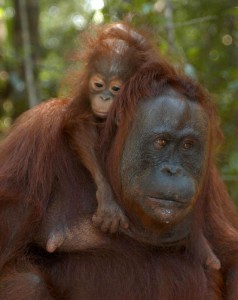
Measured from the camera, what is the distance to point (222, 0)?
7250mm

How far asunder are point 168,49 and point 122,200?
200cm

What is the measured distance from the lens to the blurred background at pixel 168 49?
5965mm

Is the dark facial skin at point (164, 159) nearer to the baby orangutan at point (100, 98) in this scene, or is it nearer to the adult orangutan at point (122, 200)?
the adult orangutan at point (122, 200)

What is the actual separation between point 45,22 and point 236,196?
9.22 m

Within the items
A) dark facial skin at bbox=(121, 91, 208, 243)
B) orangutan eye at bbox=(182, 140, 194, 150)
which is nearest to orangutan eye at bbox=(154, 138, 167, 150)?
dark facial skin at bbox=(121, 91, 208, 243)

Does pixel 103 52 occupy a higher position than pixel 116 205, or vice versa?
pixel 103 52

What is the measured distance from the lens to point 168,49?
5707 millimetres

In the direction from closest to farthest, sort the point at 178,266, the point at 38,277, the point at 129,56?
the point at 38,277, the point at 178,266, the point at 129,56

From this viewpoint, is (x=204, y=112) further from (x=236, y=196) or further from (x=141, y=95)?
(x=236, y=196)

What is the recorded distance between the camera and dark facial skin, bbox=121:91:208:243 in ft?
12.7

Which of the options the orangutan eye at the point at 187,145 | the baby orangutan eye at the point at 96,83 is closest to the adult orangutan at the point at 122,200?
the orangutan eye at the point at 187,145

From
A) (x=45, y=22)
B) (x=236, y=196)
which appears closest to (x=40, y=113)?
(x=236, y=196)

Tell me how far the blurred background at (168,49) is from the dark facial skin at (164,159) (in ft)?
3.86

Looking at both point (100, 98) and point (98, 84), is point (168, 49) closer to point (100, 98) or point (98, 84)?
point (98, 84)
